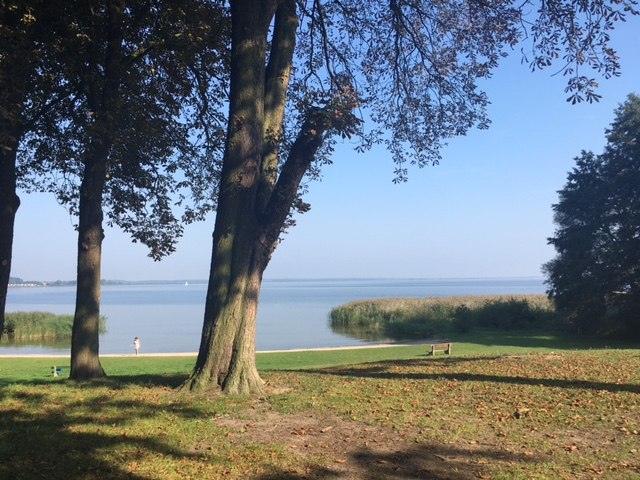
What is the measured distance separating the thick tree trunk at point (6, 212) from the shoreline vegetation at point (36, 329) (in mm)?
29993

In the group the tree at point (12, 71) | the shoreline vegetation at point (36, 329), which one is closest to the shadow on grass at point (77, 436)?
the tree at point (12, 71)

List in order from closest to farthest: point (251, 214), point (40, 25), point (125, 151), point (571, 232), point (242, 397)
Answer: point (242, 397) → point (251, 214) → point (40, 25) → point (125, 151) → point (571, 232)

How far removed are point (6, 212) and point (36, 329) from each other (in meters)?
33.4

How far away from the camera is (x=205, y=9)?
36.3 ft

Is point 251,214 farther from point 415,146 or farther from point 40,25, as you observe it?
point 415,146

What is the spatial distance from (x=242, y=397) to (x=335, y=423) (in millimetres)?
1729

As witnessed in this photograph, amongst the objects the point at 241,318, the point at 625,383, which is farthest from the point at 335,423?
the point at 625,383

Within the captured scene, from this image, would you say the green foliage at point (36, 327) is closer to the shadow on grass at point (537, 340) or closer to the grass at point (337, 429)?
the shadow on grass at point (537, 340)

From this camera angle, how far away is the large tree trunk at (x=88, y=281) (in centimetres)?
1054

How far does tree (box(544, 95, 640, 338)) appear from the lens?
3066 centimetres

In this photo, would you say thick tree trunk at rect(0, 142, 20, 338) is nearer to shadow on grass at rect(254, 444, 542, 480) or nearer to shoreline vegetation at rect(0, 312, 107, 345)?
shadow on grass at rect(254, 444, 542, 480)

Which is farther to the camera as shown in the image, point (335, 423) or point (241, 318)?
point (241, 318)

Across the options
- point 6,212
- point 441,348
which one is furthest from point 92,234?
point 441,348

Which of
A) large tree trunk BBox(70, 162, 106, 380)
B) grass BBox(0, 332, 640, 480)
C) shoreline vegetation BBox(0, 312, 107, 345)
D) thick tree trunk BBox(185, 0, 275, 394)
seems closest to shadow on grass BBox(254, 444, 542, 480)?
grass BBox(0, 332, 640, 480)
